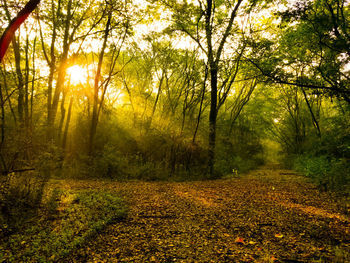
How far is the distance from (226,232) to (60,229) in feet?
9.66

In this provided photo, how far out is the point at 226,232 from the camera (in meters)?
3.57

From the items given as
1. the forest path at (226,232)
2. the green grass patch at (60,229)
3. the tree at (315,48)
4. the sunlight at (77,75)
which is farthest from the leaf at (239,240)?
the sunlight at (77,75)

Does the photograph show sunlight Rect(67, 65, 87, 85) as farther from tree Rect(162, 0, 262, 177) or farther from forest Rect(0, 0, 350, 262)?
tree Rect(162, 0, 262, 177)

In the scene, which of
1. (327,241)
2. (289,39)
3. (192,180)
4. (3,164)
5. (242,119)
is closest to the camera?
(327,241)

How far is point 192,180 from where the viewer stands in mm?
10016

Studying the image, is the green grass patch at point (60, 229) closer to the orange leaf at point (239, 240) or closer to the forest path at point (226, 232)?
the forest path at point (226, 232)

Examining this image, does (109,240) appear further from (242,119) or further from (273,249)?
(242,119)

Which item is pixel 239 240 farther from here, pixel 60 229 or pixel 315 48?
pixel 315 48

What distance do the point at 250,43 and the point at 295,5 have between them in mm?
2689

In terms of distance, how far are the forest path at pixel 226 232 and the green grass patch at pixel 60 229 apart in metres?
0.23

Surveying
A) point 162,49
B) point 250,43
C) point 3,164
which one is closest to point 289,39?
point 250,43

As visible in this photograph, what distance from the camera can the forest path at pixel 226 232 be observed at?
280 cm

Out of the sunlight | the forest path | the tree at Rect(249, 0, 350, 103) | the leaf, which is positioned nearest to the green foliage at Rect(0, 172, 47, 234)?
the forest path

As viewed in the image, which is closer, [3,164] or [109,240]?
[109,240]
